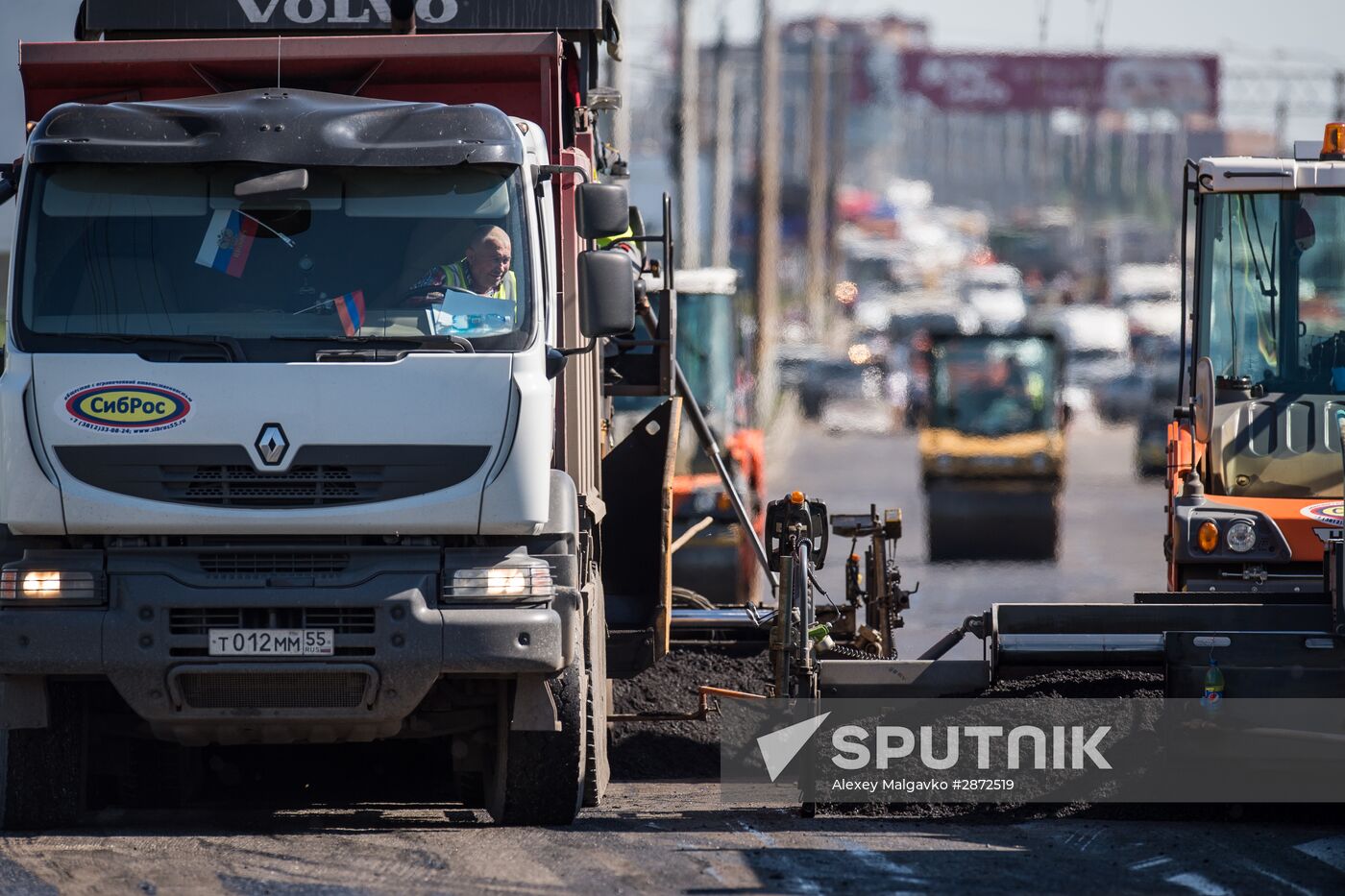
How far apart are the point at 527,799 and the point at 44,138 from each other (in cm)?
325

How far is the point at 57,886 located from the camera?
25.0ft

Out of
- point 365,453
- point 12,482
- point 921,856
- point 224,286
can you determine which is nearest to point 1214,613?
point 921,856

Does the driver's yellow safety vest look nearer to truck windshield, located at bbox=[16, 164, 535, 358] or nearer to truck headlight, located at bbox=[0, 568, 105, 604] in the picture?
truck windshield, located at bbox=[16, 164, 535, 358]

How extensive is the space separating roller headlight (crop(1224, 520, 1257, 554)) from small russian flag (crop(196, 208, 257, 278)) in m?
5.01

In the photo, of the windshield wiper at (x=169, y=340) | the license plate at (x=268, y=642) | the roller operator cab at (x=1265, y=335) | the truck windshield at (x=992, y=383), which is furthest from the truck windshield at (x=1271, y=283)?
the truck windshield at (x=992, y=383)

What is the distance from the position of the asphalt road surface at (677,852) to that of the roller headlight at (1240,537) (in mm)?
1834

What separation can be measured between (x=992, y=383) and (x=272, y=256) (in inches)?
1011

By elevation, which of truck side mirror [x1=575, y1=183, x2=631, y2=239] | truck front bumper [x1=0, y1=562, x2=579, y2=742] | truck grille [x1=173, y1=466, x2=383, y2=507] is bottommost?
truck front bumper [x1=0, y1=562, x2=579, y2=742]

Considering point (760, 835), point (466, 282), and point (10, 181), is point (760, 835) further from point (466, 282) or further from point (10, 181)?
point (10, 181)

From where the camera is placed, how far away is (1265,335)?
11641mm

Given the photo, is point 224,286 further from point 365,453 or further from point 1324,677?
point 1324,677

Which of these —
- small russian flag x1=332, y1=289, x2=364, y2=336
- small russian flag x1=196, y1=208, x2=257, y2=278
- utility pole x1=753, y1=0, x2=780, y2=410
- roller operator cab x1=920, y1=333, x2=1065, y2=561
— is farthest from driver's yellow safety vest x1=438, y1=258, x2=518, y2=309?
utility pole x1=753, y1=0, x2=780, y2=410

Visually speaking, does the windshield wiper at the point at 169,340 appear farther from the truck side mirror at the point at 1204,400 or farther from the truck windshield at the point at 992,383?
the truck windshield at the point at 992,383

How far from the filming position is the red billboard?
290ft
